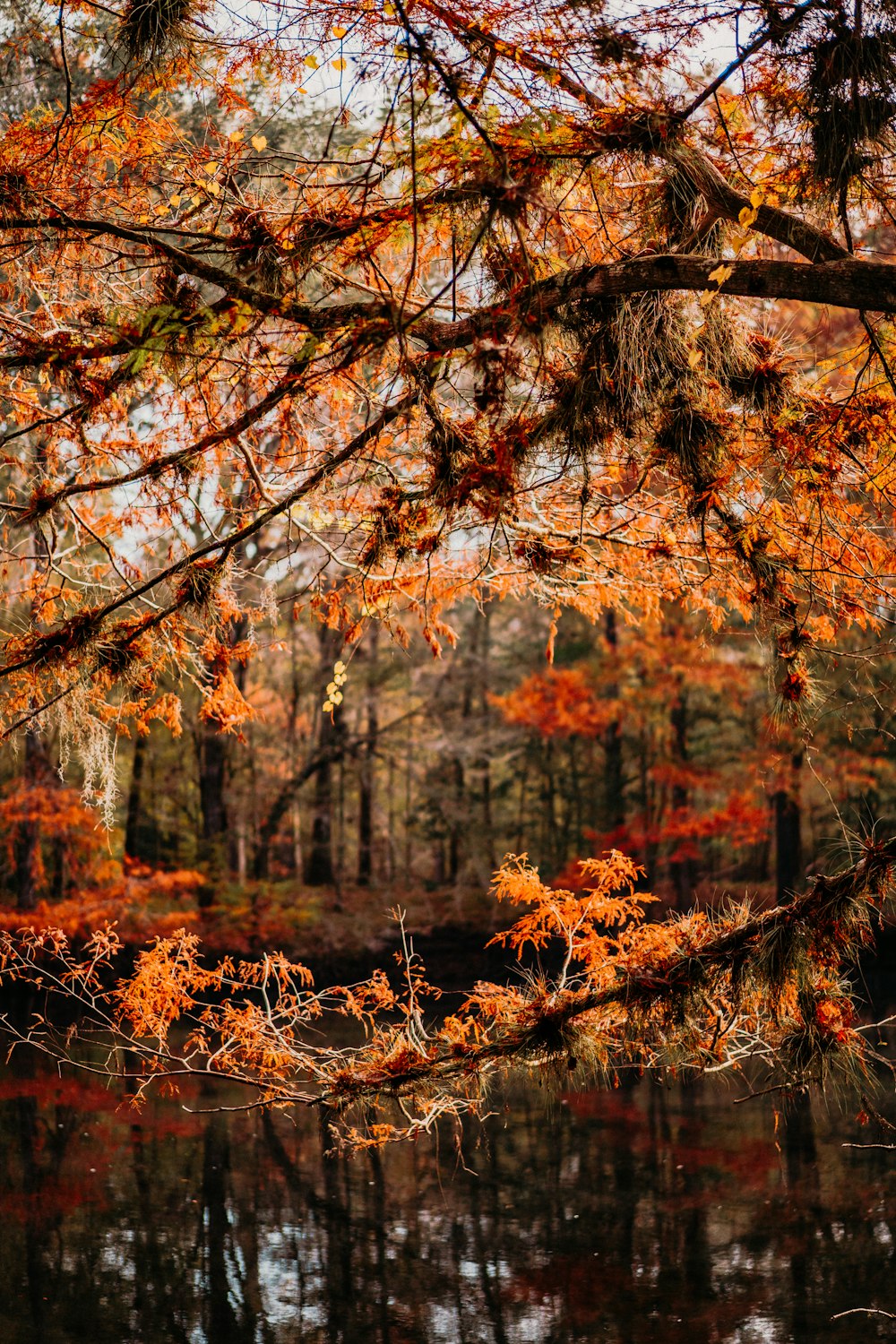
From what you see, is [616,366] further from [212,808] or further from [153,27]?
[212,808]

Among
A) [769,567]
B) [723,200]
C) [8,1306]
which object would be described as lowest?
[8,1306]

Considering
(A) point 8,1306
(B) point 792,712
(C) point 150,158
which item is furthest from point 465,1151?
(C) point 150,158

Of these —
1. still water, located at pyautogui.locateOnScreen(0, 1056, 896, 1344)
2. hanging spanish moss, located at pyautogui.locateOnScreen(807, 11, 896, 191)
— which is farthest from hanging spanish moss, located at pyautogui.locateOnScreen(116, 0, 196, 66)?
still water, located at pyautogui.locateOnScreen(0, 1056, 896, 1344)

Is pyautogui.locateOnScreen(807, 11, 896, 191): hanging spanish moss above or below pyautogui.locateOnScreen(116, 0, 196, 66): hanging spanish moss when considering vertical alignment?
below

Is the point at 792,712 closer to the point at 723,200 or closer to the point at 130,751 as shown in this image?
the point at 723,200

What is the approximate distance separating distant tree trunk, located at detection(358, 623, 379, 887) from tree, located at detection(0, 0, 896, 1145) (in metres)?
11.6

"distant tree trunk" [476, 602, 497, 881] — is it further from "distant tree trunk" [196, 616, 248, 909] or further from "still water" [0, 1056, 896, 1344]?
"still water" [0, 1056, 896, 1344]

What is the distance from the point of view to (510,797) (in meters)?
21.9

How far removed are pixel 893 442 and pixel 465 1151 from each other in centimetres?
738

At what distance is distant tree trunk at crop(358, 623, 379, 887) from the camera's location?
16395mm

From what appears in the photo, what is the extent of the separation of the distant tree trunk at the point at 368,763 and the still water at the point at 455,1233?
7348 mm

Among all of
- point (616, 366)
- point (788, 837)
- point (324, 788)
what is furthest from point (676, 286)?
point (324, 788)

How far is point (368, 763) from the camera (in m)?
18.2

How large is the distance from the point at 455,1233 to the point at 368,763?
1143 centimetres
